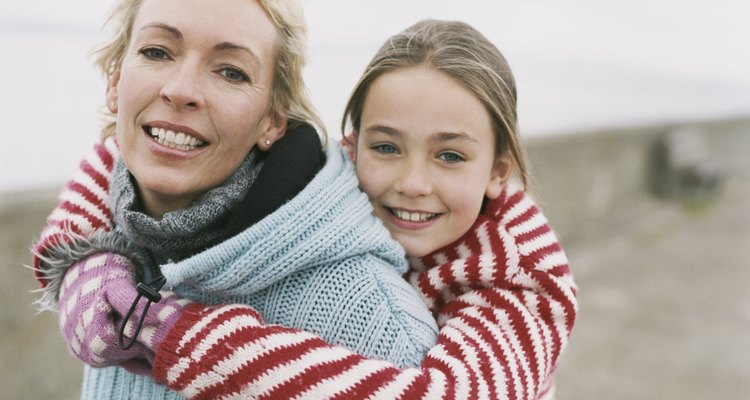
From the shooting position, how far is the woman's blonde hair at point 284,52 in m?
1.84

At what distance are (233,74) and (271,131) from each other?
0.19 meters

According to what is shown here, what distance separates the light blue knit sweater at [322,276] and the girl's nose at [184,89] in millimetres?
317

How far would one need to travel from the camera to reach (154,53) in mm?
1760

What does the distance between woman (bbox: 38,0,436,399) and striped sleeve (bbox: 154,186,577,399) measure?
95 mm

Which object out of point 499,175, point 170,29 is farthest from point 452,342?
point 170,29

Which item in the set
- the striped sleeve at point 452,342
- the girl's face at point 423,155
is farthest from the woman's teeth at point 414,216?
the striped sleeve at point 452,342

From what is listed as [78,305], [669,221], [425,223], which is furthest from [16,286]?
[669,221]

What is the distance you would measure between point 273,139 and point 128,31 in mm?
449

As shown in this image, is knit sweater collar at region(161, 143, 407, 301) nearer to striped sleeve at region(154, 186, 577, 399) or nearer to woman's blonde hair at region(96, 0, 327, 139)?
striped sleeve at region(154, 186, 577, 399)

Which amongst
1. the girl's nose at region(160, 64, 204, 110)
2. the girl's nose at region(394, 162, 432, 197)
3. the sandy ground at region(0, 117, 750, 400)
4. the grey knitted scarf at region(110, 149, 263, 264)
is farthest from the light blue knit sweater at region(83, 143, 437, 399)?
the sandy ground at region(0, 117, 750, 400)

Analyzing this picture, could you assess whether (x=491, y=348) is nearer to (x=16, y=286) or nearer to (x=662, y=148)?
(x=16, y=286)

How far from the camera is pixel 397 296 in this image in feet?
5.55

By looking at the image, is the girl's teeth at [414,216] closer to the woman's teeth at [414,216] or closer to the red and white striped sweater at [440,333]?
the woman's teeth at [414,216]

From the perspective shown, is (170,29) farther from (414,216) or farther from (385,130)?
(414,216)
